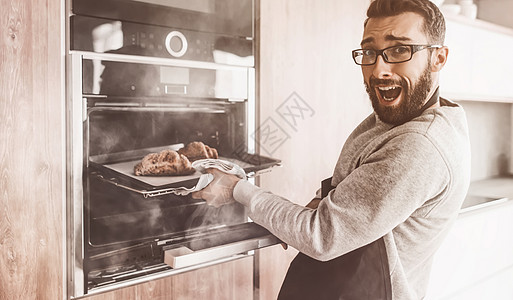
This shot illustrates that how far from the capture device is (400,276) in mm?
1084

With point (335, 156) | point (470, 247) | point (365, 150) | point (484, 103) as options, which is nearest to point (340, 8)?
point (335, 156)

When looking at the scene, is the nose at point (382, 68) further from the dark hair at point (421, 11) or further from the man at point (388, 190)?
the dark hair at point (421, 11)

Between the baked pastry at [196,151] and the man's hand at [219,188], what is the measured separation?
0.33ft

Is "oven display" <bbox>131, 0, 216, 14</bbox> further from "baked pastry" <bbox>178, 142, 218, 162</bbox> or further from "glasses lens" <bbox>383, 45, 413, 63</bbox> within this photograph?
"glasses lens" <bbox>383, 45, 413, 63</bbox>

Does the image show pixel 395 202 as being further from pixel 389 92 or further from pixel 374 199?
pixel 389 92

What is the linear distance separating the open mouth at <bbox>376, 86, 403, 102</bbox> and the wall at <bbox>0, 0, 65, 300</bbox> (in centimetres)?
81

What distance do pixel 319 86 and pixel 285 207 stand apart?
2.18 ft

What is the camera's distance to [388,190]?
94cm

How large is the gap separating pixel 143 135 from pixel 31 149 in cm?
27

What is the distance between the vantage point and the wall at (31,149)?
99 centimetres

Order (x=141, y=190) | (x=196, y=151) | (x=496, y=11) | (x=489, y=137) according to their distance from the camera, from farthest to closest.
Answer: (x=489, y=137) < (x=496, y=11) < (x=196, y=151) < (x=141, y=190)

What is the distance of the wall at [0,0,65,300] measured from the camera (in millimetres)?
992

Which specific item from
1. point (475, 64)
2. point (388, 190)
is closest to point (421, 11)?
point (388, 190)

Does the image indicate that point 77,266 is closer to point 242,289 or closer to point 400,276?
point 242,289
